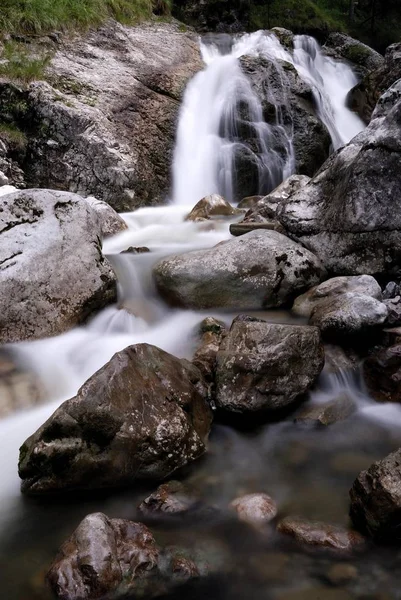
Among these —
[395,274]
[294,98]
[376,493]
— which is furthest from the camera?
[294,98]

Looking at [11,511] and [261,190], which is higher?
[11,511]

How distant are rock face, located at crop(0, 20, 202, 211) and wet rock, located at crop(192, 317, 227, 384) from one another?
4.99 m

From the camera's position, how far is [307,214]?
6242 mm

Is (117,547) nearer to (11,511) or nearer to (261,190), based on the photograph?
(11,511)

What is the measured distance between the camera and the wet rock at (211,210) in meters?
8.66

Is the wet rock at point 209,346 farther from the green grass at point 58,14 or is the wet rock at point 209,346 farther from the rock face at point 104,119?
the green grass at point 58,14

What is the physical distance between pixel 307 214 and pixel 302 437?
3.17 meters

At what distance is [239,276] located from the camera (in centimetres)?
546

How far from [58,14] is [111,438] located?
36.3 feet

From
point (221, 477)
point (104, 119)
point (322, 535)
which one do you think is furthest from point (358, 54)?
point (322, 535)

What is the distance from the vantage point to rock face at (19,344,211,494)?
333cm

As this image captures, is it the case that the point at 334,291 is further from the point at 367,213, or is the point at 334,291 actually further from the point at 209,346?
the point at 209,346

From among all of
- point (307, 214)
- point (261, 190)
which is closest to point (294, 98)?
point (261, 190)

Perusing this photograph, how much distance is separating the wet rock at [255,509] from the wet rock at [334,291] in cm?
230
